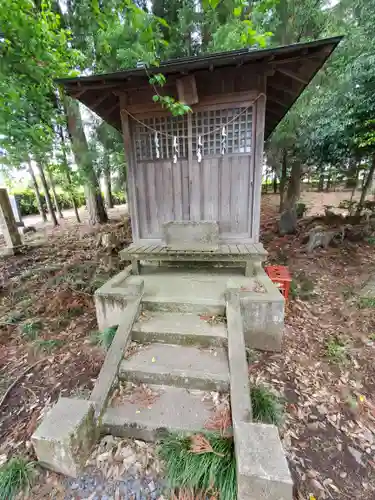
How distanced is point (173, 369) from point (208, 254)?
1719 mm

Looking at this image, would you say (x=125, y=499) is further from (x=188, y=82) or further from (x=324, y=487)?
(x=188, y=82)

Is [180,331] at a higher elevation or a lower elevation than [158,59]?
lower

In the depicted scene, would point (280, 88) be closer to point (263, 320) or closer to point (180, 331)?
point (263, 320)

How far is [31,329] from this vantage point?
3633mm

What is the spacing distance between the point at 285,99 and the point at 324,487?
Answer: 5.28 metres

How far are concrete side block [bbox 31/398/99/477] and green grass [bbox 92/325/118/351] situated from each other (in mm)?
1270

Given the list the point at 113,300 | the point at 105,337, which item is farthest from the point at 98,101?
the point at 105,337

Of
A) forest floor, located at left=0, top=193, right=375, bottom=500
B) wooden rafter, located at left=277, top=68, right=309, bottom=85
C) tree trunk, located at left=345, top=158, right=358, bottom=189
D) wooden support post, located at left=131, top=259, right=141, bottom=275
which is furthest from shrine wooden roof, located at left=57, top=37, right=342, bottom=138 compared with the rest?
tree trunk, located at left=345, top=158, right=358, bottom=189

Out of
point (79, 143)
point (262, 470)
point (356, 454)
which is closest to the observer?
Result: point (262, 470)

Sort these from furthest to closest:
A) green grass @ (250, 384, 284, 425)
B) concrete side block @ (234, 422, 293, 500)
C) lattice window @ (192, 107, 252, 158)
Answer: lattice window @ (192, 107, 252, 158) → green grass @ (250, 384, 284, 425) → concrete side block @ (234, 422, 293, 500)

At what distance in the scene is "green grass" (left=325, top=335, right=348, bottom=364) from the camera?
9.76 ft

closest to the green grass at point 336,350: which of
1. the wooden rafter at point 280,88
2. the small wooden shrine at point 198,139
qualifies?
the small wooden shrine at point 198,139

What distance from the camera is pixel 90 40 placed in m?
6.22

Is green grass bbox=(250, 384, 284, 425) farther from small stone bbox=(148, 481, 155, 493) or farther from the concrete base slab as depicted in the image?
small stone bbox=(148, 481, 155, 493)
